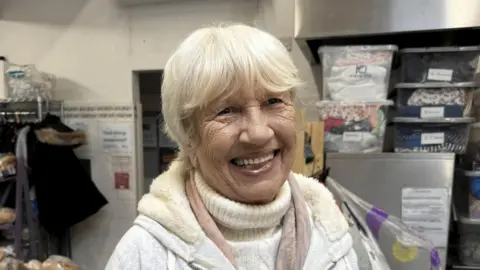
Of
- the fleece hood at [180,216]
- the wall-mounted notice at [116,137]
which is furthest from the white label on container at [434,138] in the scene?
the wall-mounted notice at [116,137]

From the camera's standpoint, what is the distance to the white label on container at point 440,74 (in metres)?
1.71

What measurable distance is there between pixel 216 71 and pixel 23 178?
2043 mm

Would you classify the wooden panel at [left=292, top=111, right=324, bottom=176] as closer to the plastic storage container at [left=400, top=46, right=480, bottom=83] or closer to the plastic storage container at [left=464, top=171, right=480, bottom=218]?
the plastic storage container at [left=400, top=46, right=480, bottom=83]

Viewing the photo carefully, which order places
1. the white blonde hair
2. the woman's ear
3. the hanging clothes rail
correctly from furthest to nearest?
the hanging clothes rail
the woman's ear
the white blonde hair

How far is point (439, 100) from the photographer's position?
5.65 ft

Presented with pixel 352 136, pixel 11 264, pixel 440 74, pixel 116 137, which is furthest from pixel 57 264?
pixel 440 74

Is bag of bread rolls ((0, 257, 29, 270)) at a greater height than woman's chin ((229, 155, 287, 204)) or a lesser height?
lesser

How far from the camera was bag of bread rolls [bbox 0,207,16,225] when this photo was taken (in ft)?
8.15

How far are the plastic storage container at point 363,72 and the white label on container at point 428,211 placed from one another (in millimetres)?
403

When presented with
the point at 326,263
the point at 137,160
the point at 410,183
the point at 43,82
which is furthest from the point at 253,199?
the point at 43,82

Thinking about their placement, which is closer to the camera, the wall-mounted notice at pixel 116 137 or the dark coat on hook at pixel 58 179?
the dark coat on hook at pixel 58 179

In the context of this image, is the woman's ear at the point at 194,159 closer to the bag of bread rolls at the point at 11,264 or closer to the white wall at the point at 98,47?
the bag of bread rolls at the point at 11,264

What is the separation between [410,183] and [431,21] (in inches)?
24.5

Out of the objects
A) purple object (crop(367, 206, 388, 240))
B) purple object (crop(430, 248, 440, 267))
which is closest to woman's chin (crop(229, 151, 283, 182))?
purple object (crop(367, 206, 388, 240))
